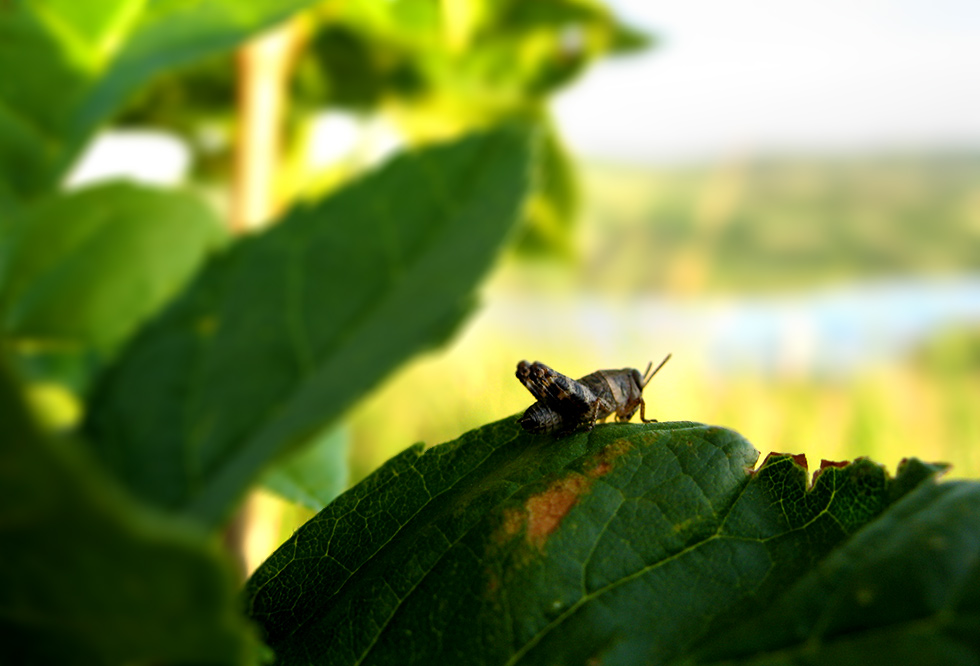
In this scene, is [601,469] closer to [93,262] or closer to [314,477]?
[314,477]

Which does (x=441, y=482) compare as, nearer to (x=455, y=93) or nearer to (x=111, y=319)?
(x=111, y=319)

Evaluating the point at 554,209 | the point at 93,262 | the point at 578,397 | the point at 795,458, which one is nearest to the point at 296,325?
the point at 795,458

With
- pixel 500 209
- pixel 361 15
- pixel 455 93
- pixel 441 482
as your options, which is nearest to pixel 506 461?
pixel 441 482

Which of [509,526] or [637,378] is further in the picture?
[637,378]

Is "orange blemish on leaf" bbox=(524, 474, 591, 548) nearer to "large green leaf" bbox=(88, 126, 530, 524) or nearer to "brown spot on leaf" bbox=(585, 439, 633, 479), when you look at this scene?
"brown spot on leaf" bbox=(585, 439, 633, 479)

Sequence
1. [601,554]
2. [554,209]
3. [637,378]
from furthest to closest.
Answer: [554,209], [637,378], [601,554]

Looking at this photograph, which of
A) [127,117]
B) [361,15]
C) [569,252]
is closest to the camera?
[361,15]

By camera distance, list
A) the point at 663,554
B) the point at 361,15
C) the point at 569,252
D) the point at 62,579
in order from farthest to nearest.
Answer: the point at 569,252 → the point at 361,15 → the point at 663,554 → the point at 62,579

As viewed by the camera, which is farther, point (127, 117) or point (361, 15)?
point (127, 117)
